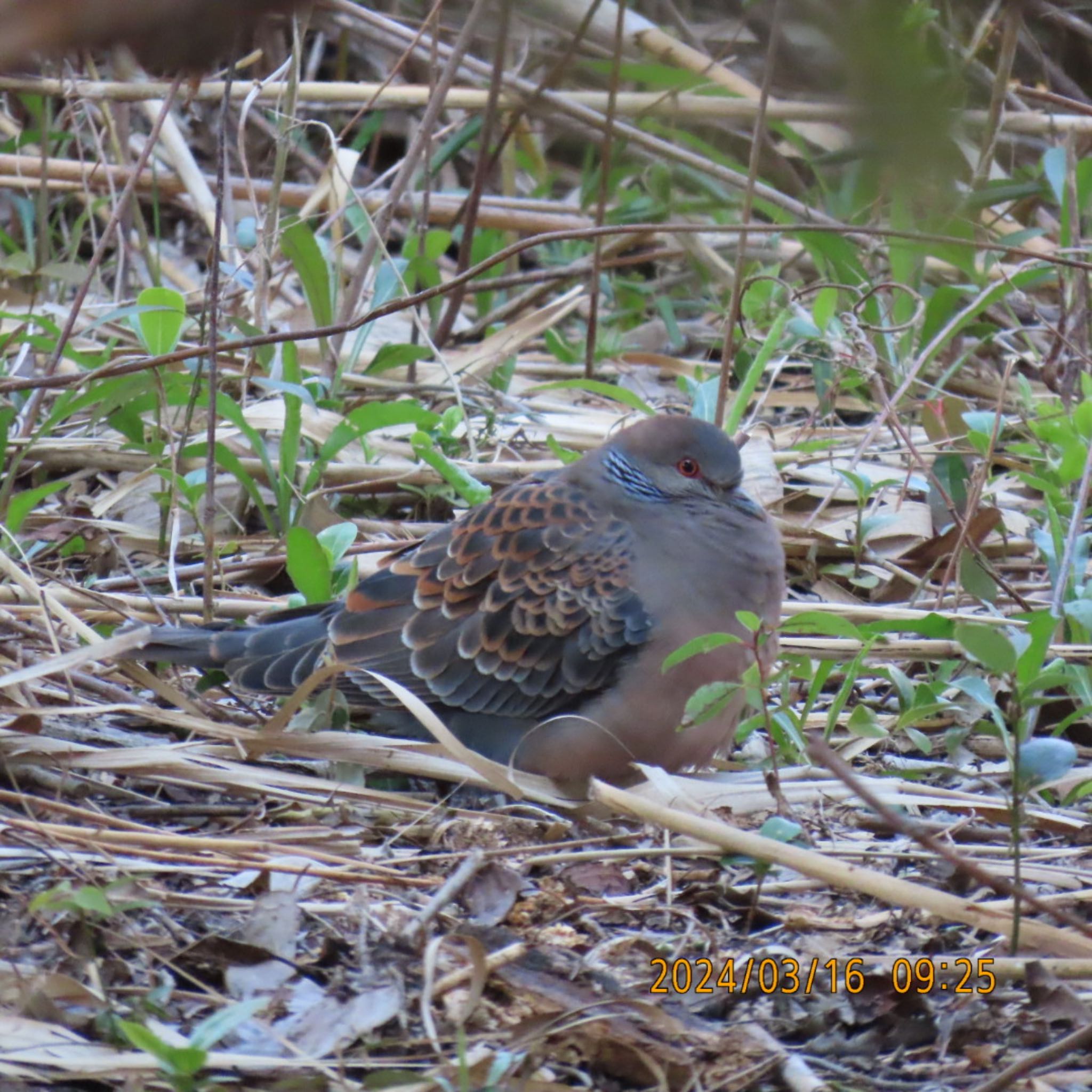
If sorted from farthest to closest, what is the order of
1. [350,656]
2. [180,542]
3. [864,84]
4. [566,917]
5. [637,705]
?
[180,542] < [350,656] < [637,705] < [566,917] < [864,84]

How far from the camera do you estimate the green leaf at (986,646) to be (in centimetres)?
221

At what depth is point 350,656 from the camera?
12.0 ft

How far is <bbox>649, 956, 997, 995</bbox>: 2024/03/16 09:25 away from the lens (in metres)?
2.34

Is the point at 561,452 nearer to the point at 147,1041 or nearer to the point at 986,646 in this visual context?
the point at 986,646

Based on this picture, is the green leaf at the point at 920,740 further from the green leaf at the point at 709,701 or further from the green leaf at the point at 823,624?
the green leaf at the point at 709,701

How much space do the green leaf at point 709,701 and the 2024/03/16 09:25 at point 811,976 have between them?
533mm

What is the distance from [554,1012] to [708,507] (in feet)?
5.63

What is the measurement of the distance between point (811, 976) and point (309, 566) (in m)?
1.78

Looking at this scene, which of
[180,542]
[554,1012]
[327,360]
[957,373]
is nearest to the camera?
[554,1012]

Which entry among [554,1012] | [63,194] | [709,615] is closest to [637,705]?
[709,615]

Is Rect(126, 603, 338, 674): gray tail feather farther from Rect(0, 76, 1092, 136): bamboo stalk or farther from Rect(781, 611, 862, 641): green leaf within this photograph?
Rect(0, 76, 1092, 136): bamboo stalk

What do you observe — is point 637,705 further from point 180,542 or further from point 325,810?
point 180,542

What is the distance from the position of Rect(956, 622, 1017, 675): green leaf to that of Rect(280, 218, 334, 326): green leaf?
3.08 m

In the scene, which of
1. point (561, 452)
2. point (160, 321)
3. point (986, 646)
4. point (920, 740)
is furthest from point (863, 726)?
point (160, 321)
